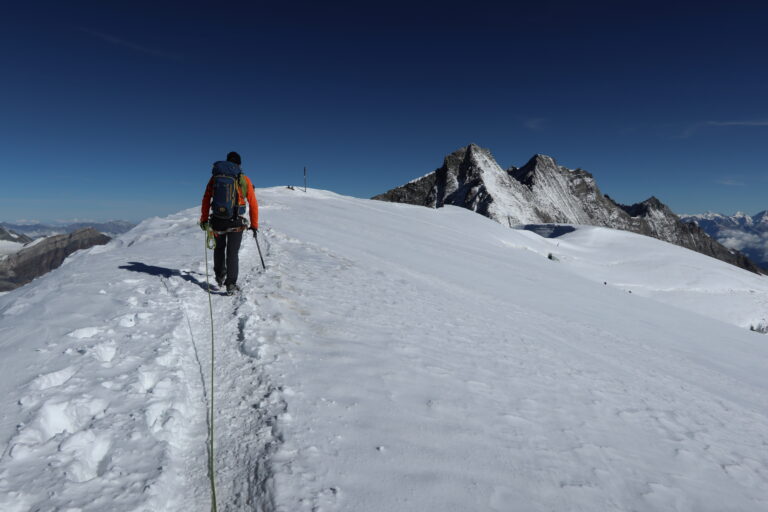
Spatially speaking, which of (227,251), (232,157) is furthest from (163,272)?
(232,157)

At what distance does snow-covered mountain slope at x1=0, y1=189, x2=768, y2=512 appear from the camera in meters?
3.18

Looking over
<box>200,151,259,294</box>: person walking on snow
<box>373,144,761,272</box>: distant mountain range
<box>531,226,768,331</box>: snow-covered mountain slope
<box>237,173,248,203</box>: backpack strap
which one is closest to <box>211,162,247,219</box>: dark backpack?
<box>200,151,259,294</box>: person walking on snow

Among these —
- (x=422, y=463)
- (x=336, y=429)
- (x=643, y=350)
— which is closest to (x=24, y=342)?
(x=336, y=429)

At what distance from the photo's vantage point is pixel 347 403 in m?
4.36

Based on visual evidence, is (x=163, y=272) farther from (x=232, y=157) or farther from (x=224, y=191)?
(x=232, y=157)

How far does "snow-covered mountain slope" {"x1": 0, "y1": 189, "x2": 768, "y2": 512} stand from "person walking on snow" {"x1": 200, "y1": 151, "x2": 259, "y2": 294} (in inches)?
25.9

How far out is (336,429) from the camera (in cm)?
388

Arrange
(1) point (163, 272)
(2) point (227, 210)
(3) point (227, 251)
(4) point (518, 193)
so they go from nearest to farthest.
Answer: (2) point (227, 210) < (3) point (227, 251) < (1) point (163, 272) < (4) point (518, 193)

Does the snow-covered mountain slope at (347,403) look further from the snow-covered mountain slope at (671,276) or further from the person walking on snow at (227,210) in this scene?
the snow-covered mountain slope at (671,276)

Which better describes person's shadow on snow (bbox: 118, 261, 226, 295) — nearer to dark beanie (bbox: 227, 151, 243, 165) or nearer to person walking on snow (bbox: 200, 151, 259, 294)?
person walking on snow (bbox: 200, 151, 259, 294)

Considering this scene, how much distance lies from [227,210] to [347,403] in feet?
17.9

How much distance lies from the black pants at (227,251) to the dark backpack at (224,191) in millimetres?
201

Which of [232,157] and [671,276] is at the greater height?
[232,157]

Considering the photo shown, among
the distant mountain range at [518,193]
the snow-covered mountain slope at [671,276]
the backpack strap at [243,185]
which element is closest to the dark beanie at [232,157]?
the backpack strap at [243,185]
